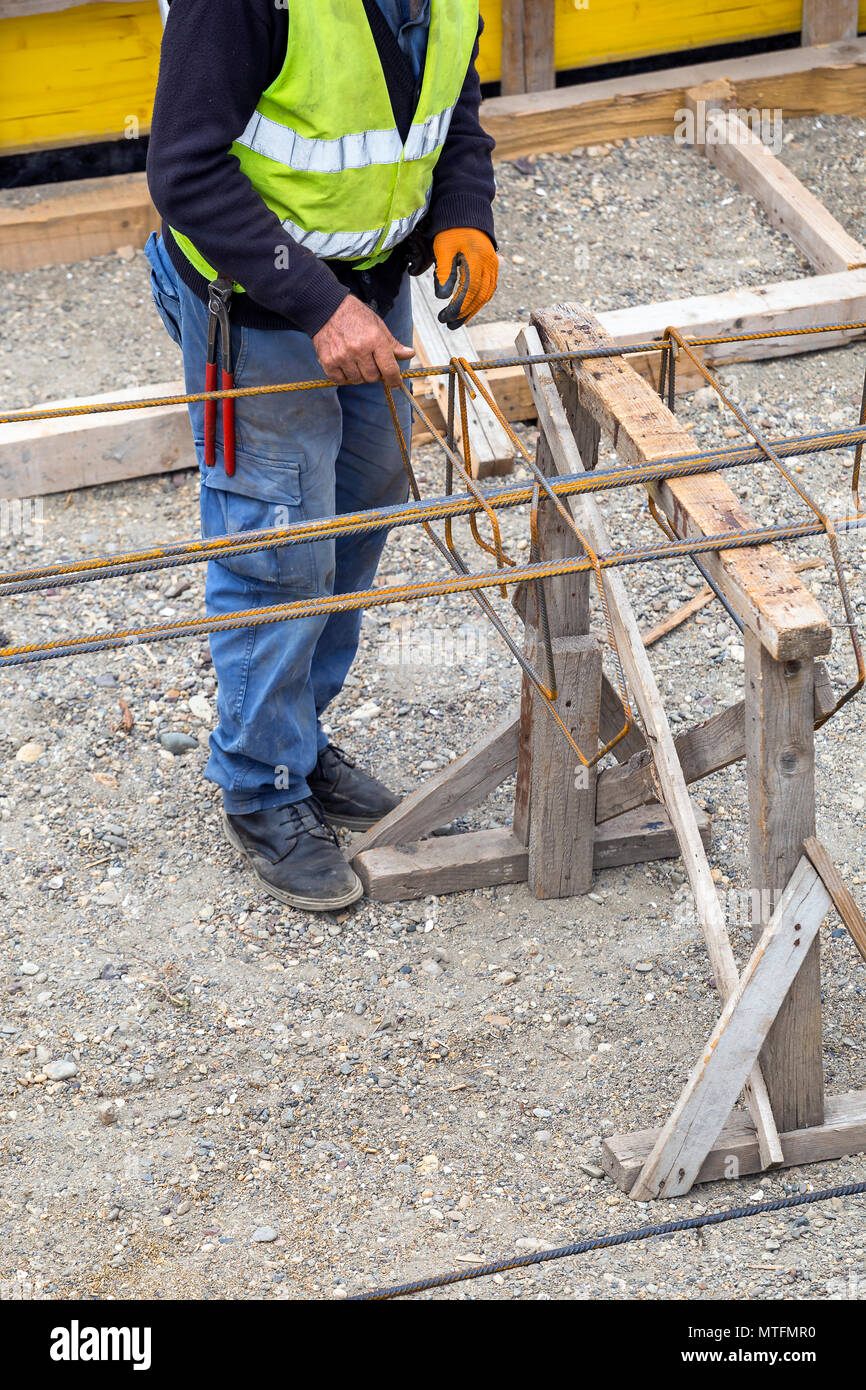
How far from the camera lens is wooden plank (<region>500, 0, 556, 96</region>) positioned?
619 centimetres

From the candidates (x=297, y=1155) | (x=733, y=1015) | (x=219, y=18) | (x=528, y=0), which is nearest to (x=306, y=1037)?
(x=297, y=1155)

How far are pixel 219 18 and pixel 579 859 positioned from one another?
1.95m

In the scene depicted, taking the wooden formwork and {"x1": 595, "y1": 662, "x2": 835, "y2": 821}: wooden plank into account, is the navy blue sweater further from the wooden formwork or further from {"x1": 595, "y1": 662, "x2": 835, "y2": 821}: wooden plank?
{"x1": 595, "y1": 662, "x2": 835, "y2": 821}: wooden plank

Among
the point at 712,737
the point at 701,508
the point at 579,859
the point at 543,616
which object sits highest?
the point at 701,508

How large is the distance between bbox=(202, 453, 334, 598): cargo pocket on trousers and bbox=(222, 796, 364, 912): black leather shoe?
2.09 feet

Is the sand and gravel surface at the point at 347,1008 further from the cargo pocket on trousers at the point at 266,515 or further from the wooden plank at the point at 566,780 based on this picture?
the cargo pocket on trousers at the point at 266,515

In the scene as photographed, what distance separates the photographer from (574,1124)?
2902mm

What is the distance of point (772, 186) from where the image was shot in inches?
230

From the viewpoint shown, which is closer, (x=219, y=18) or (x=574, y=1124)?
(x=219, y=18)

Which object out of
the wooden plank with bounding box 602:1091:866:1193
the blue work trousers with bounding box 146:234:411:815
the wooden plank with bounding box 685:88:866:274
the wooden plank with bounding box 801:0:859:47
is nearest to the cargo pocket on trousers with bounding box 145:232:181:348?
the blue work trousers with bounding box 146:234:411:815

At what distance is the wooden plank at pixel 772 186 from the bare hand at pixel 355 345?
327cm

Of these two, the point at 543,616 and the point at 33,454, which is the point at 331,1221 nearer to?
the point at 543,616

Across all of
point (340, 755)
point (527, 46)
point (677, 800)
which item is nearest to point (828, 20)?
point (527, 46)

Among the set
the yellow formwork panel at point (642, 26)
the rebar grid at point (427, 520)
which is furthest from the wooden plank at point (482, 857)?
the yellow formwork panel at point (642, 26)
